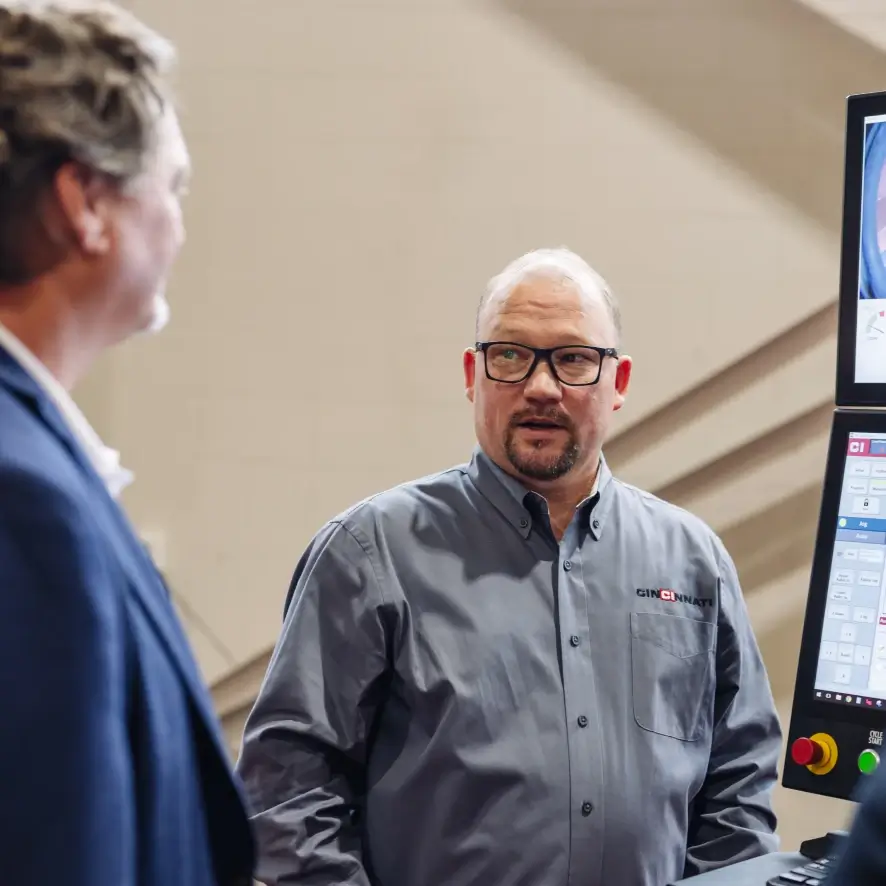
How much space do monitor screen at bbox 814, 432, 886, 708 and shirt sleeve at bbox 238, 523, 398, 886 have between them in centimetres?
64

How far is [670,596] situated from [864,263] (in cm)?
60

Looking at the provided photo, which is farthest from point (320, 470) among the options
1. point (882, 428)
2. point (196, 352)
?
point (882, 428)

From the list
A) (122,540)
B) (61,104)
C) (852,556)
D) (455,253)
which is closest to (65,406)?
(122,540)

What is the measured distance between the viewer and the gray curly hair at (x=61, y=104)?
2.89 ft

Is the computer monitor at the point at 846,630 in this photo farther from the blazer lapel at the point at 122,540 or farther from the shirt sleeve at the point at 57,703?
the shirt sleeve at the point at 57,703

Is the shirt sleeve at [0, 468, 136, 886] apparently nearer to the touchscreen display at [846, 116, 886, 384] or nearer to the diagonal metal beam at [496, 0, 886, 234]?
the touchscreen display at [846, 116, 886, 384]

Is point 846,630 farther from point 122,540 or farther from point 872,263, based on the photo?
point 122,540

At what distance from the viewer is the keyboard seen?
1366mm

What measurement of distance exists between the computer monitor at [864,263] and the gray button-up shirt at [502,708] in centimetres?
44

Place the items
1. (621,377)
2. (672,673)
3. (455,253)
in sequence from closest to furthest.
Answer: (672,673)
(621,377)
(455,253)

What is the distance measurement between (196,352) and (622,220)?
1133 millimetres

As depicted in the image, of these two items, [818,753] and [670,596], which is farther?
[670,596]

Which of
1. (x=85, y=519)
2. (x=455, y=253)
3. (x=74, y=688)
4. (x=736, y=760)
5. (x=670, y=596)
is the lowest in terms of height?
(x=736, y=760)

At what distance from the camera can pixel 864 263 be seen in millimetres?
1656
